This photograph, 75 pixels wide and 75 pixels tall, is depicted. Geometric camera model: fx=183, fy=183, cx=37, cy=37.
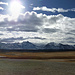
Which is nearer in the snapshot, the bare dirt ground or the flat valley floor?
the bare dirt ground

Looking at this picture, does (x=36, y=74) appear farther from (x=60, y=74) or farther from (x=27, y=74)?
(x=60, y=74)

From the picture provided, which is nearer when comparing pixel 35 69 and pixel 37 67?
pixel 35 69

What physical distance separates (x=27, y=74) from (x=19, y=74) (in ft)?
3.94

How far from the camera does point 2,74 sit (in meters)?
26.7

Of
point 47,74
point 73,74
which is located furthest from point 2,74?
point 73,74

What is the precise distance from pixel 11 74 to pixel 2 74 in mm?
1351

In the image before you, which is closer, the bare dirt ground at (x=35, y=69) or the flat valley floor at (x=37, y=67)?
the bare dirt ground at (x=35, y=69)

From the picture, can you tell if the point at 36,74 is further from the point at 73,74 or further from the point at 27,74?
the point at 73,74

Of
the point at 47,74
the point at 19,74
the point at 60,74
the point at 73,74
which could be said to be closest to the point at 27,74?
the point at 19,74

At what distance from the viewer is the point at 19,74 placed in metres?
27.3

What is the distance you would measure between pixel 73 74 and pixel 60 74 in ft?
6.72

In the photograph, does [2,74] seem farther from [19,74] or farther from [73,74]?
[73,74]

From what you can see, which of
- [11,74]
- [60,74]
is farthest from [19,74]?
[60,74]

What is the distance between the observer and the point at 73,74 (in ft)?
93.0
